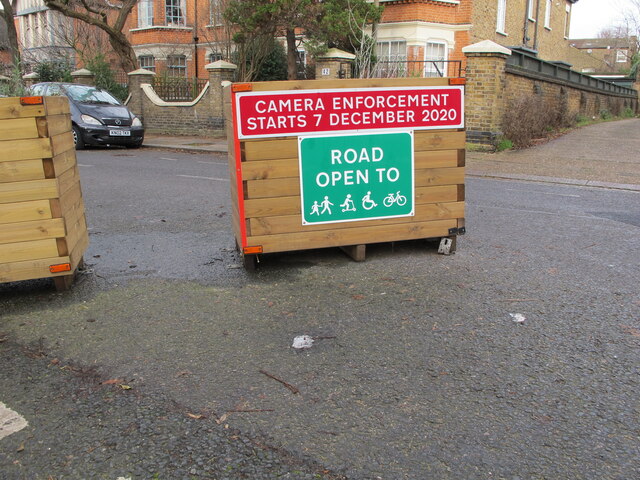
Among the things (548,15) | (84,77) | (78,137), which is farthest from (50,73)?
(548,15)

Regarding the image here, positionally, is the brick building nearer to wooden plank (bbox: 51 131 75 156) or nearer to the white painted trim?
the white painted trim

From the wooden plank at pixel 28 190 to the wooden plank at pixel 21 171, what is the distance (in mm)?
35

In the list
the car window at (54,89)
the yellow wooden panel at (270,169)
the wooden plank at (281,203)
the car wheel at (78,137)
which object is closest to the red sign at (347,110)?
the yellow wooden panel at (270,169)

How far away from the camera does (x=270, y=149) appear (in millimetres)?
4918

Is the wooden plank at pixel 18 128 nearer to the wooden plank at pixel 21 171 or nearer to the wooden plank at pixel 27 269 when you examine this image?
the wooden plank at pixel 21 171

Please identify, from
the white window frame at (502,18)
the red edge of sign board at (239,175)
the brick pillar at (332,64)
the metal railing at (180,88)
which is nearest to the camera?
the red edge of sign board at (239,175)

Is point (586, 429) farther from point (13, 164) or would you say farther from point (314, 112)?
point (13, 164)

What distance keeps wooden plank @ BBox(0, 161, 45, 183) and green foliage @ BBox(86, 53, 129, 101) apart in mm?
20137

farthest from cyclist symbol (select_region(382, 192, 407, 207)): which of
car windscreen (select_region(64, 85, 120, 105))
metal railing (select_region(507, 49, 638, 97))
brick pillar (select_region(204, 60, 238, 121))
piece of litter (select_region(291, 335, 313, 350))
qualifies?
brick pillar (select_region(204, 60, 238, 121))

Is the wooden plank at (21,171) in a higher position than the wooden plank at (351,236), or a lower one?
higher

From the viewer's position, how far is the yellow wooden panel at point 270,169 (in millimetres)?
4867

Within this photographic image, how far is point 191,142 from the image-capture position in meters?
18.4

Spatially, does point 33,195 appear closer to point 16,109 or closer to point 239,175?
point 16,109

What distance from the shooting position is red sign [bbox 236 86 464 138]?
4.82m
